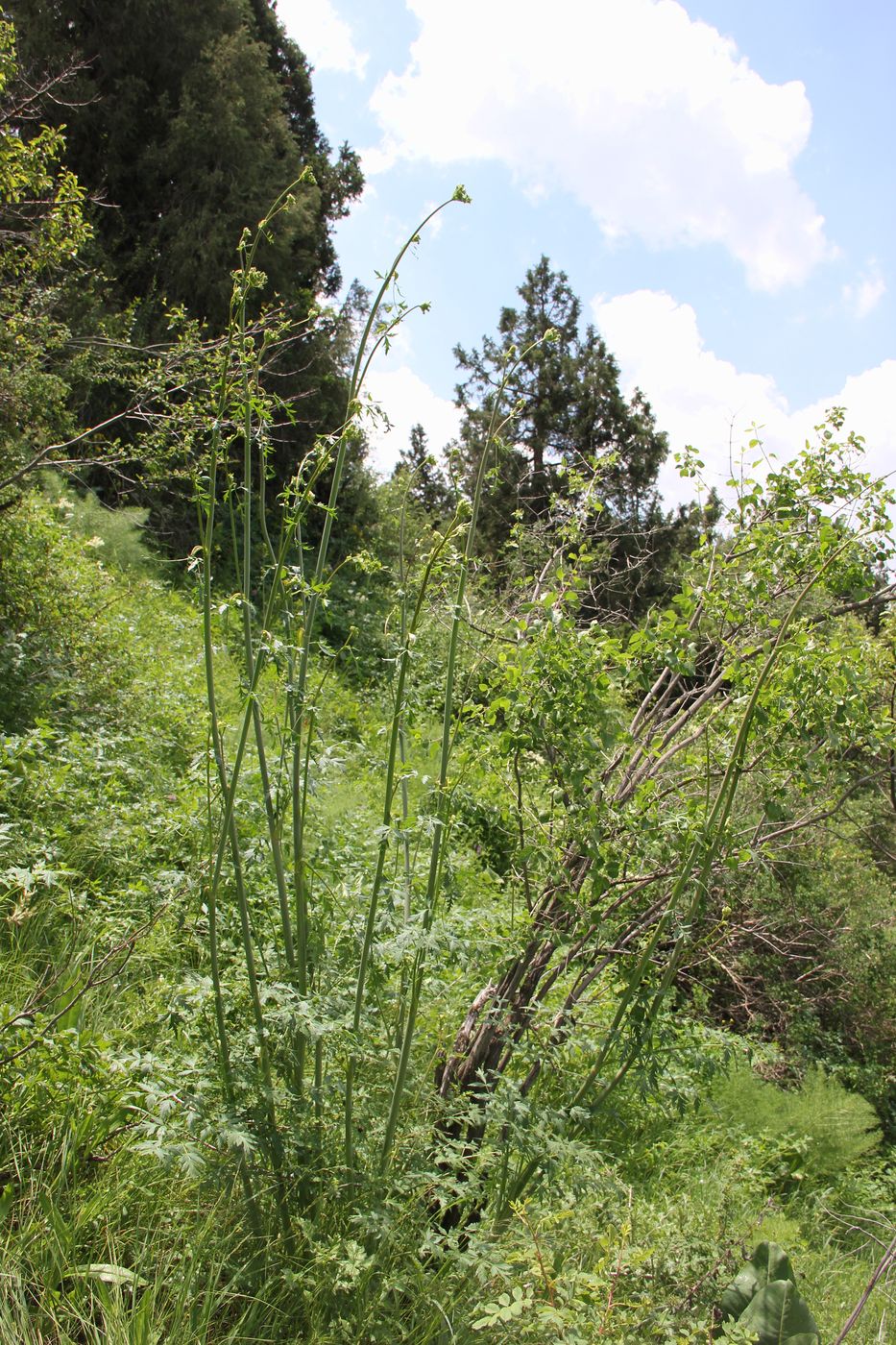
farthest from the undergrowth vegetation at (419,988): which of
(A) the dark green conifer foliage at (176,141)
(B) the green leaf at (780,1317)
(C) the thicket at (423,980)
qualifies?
(A) the dark green conifer foliage at (176,141)

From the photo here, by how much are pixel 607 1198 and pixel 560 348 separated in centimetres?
1686

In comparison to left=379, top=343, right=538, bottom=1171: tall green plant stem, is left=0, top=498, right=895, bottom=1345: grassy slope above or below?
below

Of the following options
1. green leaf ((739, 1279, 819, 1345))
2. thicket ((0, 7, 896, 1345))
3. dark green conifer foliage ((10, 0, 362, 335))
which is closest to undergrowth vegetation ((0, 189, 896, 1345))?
thicket ((0, 7, 896, 1345))

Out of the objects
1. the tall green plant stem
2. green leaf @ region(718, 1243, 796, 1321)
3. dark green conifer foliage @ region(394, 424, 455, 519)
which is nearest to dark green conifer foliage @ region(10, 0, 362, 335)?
dark green conifer foliage @ region(394, 424, 455, 519)

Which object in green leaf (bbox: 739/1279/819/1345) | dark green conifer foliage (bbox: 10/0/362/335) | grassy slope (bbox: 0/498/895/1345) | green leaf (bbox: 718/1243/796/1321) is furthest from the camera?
dark green conifer foliage (bbox: 10/0/362/335)

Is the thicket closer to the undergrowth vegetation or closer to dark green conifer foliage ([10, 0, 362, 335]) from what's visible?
the undergrowth vegetation

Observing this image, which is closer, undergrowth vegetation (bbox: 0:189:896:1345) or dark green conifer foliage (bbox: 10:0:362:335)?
undergrowth vegetation (bbox: 0:189:896:1345)

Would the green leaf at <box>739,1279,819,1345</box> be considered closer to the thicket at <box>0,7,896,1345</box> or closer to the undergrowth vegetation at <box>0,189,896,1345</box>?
the thicket at <box>0,7,896,1345</box>

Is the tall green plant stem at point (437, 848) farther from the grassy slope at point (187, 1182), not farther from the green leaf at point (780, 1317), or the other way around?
the green leaf at point (780, 1317)

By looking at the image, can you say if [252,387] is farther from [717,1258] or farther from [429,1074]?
[717,1258]

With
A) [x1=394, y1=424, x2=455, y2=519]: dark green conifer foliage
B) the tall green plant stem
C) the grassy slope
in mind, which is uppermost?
[x1=394, y1=424, x2=455, y2=519]: dark green conifer foliage

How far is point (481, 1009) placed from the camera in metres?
2.73

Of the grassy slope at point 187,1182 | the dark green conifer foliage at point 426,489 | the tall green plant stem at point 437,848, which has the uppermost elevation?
the dark green conifer foliage at point 426,489

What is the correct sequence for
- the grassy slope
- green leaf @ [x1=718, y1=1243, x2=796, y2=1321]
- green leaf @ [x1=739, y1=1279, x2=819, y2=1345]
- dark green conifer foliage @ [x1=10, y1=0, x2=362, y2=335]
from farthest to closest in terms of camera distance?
dark green conifer foliage @ [x1=10, y1=0, x2=362, y2=335], green leaf @ [x1=718, y1=1243, x2=796, y2=1321], green leaf @ [x1=739, y1=1279, x2=819, y2=1345], the grassy slope
